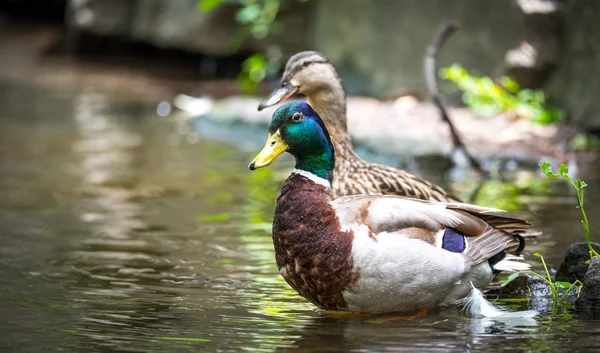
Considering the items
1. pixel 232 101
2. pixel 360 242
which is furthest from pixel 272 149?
pixel 232 101

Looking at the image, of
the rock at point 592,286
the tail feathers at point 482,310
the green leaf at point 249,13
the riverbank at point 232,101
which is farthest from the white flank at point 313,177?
the green leaf at point 249,13

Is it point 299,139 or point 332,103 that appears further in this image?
point 332,103

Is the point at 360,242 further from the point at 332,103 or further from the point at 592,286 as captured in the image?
the point at 332,103

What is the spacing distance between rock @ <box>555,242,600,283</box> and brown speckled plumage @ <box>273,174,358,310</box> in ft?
4.13

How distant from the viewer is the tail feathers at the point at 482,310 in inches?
188

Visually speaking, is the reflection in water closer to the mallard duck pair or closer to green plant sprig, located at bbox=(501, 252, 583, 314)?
the mallard duck pair

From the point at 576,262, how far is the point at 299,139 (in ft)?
5.05

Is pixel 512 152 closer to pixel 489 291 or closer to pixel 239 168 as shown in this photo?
pixel 239 168

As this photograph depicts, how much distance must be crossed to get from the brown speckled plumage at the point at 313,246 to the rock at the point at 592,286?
1096mm

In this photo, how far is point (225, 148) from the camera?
11.1 metres

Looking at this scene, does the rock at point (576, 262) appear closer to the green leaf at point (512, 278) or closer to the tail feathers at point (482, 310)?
the green leaf at point (512, 278)

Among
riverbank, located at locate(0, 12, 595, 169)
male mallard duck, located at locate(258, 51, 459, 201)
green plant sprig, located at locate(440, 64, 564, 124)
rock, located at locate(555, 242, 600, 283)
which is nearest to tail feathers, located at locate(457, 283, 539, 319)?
rock, located at locate(555, 242, 600, 283)

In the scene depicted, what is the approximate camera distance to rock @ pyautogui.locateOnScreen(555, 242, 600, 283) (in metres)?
5.17

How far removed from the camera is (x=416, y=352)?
4117mm
